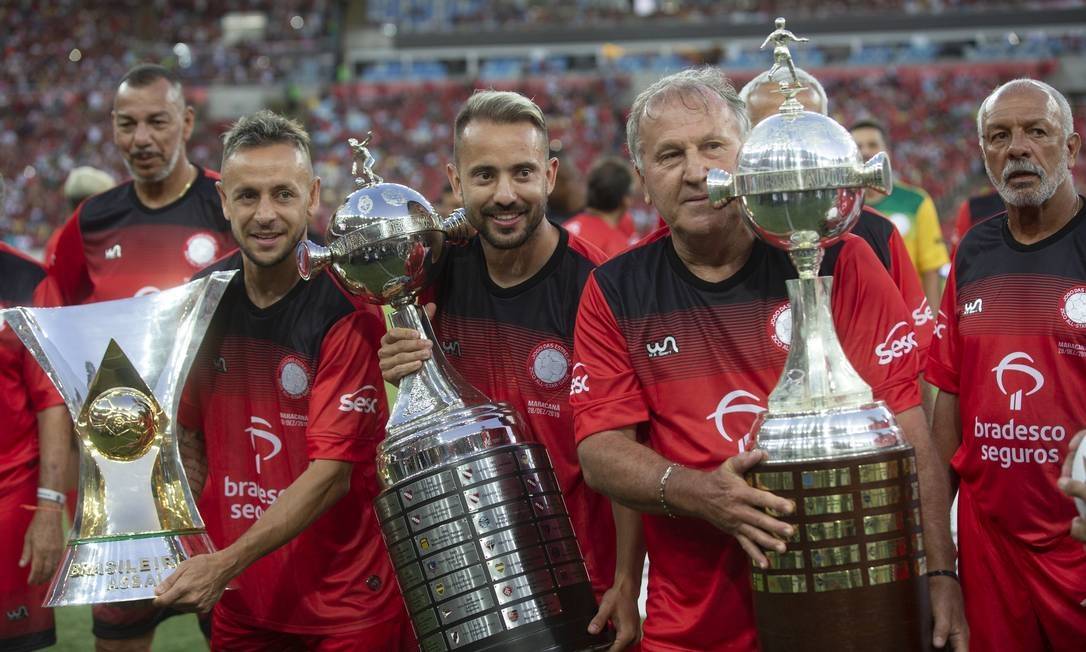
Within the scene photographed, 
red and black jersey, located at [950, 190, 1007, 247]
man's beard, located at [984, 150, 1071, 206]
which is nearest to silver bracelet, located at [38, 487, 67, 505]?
man's beard, located at [984, 150, 1071, 206]

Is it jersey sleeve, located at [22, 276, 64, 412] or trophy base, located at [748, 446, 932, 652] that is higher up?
jersey sleeve, located at [22, 276, 64, 412]

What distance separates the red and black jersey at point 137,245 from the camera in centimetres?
460

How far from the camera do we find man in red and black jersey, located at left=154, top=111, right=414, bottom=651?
3.18 metres

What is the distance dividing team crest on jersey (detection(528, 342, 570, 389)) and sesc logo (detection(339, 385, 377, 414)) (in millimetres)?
435

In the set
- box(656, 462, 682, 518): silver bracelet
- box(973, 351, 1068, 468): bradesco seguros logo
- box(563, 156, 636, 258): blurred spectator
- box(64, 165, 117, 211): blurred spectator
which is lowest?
box(656, 462, 682, 518): silver bracelet

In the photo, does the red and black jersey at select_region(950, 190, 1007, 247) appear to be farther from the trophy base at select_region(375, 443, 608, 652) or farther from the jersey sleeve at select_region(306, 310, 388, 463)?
the trophy base at select_region(375, 443, 608, 652)

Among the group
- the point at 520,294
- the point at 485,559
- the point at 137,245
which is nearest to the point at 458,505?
the point at 485,559

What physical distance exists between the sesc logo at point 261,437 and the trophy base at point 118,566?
347 mm

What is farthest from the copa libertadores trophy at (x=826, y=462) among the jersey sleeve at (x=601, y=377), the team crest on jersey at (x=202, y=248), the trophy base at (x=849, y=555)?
the team crest on jersey at (x=202, y=248)

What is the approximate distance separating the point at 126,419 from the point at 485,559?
1156 mm

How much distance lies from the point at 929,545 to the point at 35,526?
9.09ft

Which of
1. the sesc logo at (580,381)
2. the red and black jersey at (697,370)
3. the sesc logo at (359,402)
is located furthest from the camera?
the sesc logo at (359,402)

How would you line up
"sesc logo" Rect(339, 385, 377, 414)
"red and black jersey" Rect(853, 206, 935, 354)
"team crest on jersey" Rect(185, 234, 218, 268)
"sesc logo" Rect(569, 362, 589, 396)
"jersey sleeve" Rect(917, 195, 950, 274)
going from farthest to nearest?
"jersey sleeve" Rect(917, 195, 950, 274) → "team crest on jersey" Rect(185, 234, 218, 268) → "red and black jersey" Rect(853, 206, 935, 354) → "sesc logo" Rect(339, 385, 377, 414) → "sesc logo" Rect(569, 362, 589, 396)

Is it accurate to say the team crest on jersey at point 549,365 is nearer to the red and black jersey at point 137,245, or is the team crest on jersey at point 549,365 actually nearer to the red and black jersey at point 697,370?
the red and black jersey at point 697,370
